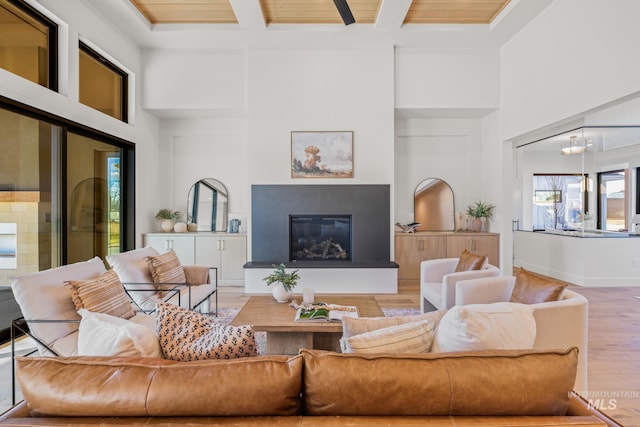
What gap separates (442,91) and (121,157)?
4.84 m

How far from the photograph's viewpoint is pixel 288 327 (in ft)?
8.36

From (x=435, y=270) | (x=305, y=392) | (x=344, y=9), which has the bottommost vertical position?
(x=435, y=270)

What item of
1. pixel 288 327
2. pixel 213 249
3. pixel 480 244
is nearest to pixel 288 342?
pixel 288 327

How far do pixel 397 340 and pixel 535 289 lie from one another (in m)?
1.47

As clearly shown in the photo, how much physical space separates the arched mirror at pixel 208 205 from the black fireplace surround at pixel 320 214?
98 centimetres

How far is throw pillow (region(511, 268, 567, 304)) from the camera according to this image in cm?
214

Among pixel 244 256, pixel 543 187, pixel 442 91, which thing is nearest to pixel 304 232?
pixel 244 256

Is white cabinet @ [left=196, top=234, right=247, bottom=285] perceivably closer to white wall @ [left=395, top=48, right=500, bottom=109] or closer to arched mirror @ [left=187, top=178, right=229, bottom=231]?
arched mirror @ [left=187, top=178, right=229, bottom=231]

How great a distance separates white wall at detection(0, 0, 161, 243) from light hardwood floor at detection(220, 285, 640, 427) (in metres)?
2.14

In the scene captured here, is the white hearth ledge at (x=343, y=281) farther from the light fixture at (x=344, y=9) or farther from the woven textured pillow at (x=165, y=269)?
the light fixture at (x=344, y=9)

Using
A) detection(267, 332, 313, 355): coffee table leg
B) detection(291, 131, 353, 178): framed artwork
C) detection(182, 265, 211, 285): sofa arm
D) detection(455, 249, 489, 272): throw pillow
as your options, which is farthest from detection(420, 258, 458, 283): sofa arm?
detection(182, 265, 211, 285): sofa arm

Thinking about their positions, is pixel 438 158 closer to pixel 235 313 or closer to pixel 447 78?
pixel 447 78

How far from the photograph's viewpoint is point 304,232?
537cm

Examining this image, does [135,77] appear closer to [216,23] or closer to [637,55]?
[216,23]
